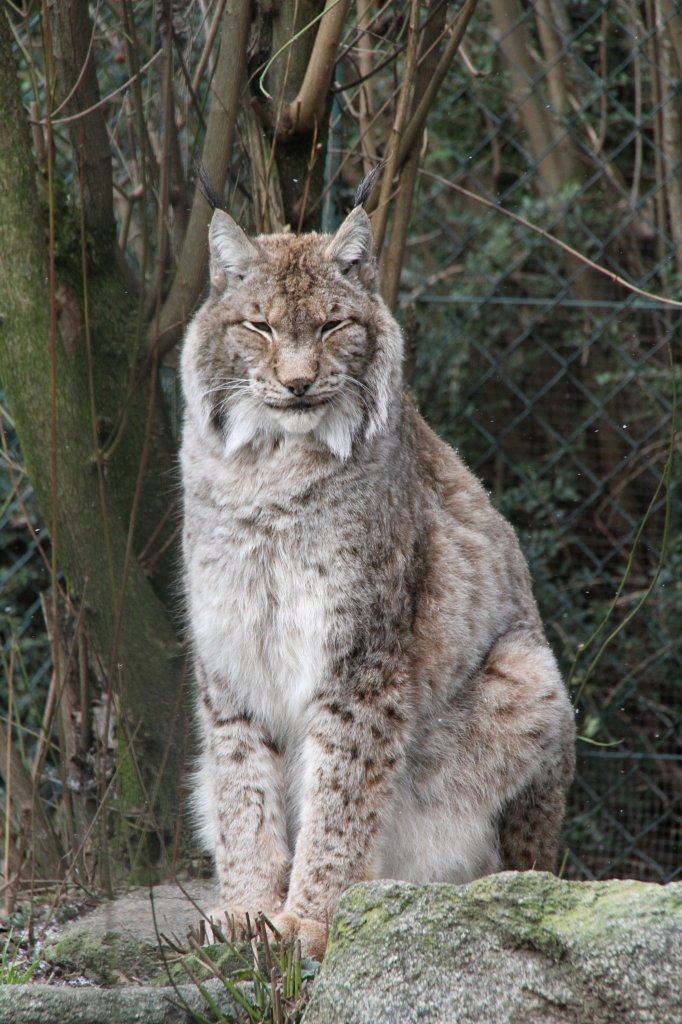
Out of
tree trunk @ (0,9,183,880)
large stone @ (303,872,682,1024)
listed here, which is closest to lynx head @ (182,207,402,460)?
tree trunk @ (0,9,183,880)

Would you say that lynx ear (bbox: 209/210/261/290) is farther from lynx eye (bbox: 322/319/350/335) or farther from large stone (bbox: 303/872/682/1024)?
large stone (bbox: 303/872/682/1024)

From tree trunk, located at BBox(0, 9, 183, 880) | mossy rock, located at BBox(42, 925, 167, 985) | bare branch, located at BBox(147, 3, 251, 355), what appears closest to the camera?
mossy rock, located at BBox(42, 925, 167, 985)

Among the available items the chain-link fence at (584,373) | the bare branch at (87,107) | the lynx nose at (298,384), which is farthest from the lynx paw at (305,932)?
the chain-link fence at (584,373)

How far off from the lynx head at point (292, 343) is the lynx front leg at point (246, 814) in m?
0.82

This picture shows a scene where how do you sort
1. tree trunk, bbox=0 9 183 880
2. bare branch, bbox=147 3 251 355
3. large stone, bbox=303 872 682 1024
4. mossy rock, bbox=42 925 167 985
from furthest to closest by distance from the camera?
bare branch, bbox=147 3 251 355
tree trunk, bbox=0 9 183 880
mossy rock, bbox=42 925 167 985
large stone, bbox=303 872 682 1024

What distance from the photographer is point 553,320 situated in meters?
6.39

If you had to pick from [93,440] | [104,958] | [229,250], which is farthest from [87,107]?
[104,958]

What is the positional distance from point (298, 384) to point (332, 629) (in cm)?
65

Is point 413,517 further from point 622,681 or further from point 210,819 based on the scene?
point 622,681

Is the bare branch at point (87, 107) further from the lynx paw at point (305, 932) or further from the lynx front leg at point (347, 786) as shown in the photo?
the lynx paw at point (305, 932)

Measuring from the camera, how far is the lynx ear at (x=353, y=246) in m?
3.54

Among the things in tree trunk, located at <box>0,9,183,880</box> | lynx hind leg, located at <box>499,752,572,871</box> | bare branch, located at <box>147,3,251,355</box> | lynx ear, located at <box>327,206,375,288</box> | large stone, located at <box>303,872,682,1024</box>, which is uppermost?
bare branch, located at <box>147,3,251,355</box>

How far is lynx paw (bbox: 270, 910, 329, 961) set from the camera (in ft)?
10.4

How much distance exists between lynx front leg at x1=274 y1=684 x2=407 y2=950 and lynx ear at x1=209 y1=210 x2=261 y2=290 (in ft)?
4.00
